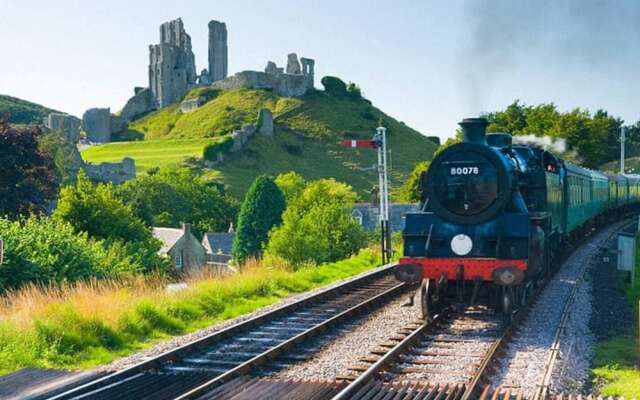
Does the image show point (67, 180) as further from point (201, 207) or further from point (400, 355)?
point (400, 355)

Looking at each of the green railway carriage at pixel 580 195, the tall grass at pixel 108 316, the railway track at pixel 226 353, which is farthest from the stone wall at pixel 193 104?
the railway track at pixel 226 353

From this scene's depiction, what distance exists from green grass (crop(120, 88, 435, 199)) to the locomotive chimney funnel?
79024 mm

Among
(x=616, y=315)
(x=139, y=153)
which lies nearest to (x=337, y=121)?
(x=139, y=153)

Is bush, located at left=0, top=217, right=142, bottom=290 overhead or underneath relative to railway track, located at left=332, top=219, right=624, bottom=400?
overhead

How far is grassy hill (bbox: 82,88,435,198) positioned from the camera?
348ft

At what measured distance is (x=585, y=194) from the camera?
21062 mm

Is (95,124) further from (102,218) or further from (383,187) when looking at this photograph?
(383,187)

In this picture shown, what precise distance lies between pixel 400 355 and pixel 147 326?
462 centimetres

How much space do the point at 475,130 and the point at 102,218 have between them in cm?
2163

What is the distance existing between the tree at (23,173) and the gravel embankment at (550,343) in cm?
2792

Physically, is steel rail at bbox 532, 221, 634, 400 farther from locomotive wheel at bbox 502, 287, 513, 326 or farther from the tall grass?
the tall grass

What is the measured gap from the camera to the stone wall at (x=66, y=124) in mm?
112875

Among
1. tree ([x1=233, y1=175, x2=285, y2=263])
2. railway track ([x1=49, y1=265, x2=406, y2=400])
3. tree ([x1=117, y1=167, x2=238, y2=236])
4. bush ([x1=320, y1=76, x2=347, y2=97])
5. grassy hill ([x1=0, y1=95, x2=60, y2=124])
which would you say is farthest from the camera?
grassy hill ([x1=0, y1=95, x2=60, y2=124])

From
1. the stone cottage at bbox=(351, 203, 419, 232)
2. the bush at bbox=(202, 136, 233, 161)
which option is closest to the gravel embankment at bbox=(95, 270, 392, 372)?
the stone cottage at bbox=(351, 203, 419, 232)
